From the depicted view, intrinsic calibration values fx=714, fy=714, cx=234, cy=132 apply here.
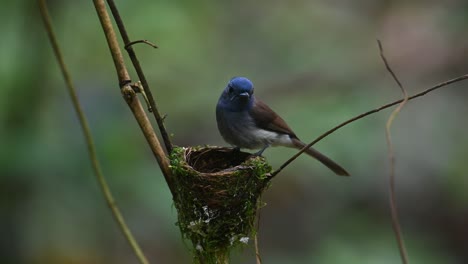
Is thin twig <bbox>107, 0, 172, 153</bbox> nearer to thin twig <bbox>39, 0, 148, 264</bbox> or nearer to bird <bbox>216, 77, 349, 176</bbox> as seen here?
thin twig <bbox>39, 0, 148, 264</bbox>

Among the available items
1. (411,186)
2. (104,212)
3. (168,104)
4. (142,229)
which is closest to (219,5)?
(168,104)

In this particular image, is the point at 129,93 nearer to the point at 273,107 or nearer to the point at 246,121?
the point at 246,121

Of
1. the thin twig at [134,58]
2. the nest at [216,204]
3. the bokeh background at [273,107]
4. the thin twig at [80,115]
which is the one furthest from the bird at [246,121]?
the thin twig at [80,115]

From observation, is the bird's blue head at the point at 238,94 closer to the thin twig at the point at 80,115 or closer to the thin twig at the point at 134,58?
the thin twig at the point at 134,58

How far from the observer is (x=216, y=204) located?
3061 mm

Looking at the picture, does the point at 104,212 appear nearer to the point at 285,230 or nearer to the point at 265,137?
the point at 265,137

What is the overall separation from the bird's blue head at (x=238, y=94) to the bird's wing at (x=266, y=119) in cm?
8

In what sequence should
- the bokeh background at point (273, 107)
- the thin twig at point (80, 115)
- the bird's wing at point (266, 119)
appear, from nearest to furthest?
the thin twig at point (80, 115)
the bokeh background at point (273, 107)
the bird's wing at point (266, 119)

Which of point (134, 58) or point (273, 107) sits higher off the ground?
point (134, 58)

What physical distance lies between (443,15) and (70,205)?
6298 mm

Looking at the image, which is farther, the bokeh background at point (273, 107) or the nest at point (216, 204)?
the bokeh background at point (273, 107)

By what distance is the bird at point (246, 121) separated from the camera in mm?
4680

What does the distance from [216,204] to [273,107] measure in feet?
14.1

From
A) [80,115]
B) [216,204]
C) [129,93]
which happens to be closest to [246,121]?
[216,204]
